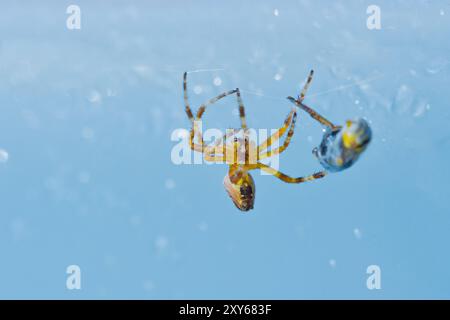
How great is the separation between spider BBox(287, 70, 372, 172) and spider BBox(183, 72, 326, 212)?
4.58 ft

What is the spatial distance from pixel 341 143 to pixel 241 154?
8.35 feet

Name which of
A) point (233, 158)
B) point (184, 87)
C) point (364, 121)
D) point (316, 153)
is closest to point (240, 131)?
point (233, 158)

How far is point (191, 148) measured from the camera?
845cm

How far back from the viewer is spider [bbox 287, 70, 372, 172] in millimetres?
5602

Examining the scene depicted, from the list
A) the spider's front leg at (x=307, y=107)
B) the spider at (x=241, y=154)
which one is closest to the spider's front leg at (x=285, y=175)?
the spider at (x=241, y=154)

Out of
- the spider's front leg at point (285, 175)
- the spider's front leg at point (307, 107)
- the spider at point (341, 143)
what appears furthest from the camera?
the spider's front leg at point (285, 175)

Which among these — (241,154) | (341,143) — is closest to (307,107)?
(341,143)

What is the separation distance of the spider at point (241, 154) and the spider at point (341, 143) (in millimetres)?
1395

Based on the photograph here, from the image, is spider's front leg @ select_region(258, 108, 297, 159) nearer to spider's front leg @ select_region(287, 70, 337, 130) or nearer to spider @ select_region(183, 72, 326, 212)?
spider @ select_region(183, 72, 326, 212)

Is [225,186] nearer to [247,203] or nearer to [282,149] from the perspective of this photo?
[247,203]

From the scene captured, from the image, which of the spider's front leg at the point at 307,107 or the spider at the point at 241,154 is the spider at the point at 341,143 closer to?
the spider's front leg at the point at 307,107

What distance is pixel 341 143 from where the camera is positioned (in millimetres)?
5824

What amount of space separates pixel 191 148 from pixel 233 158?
2.27 feet

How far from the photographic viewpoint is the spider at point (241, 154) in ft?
26.2
